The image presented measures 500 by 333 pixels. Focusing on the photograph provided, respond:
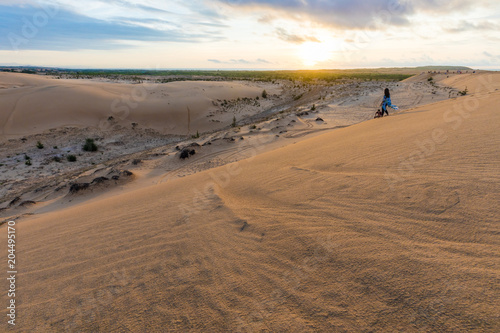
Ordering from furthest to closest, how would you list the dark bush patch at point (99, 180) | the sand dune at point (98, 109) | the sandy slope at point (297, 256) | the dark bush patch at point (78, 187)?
the sand dune at point (98, 109), the dark bush patch at point (99, 180), the dark bush patch at point (78, 187), the sandy slope at point (297, 256)

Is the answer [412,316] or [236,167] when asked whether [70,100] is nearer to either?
[236,167]

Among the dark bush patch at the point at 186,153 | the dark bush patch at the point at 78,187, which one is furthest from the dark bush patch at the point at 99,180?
the dark bush patch at the point at 186,153

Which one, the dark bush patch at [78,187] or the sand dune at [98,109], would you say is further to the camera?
the sand dune at [98,109]

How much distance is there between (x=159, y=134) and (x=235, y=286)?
18.2 meters

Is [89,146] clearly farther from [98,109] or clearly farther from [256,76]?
[256,76]

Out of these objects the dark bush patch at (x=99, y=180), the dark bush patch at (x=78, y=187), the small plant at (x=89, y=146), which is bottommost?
the small plant at (x=89, y=146)

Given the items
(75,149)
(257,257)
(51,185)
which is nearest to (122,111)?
(75,149)

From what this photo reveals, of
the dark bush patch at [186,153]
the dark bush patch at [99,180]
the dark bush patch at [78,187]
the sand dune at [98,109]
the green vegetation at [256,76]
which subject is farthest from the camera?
the green vegetation at [256,76]

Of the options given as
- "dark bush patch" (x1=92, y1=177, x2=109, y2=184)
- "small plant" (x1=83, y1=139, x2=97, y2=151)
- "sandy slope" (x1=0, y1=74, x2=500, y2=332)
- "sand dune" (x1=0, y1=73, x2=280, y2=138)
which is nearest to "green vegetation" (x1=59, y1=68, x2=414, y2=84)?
"sand dune" (x1=0, y1=73, x2=280, y2=138)

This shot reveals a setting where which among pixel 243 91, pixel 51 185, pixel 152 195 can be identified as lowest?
pixel 51 185

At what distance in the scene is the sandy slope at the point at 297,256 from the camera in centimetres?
189

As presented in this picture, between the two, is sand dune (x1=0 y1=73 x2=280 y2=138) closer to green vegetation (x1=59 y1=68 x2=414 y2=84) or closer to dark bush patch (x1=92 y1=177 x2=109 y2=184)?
dark bush patch (x1=92 y1=177 x2=109 y2=184)

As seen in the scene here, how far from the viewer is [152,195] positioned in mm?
5457

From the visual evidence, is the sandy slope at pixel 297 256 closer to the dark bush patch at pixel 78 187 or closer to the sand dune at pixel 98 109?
the dark bush patch at pixel 78 187
